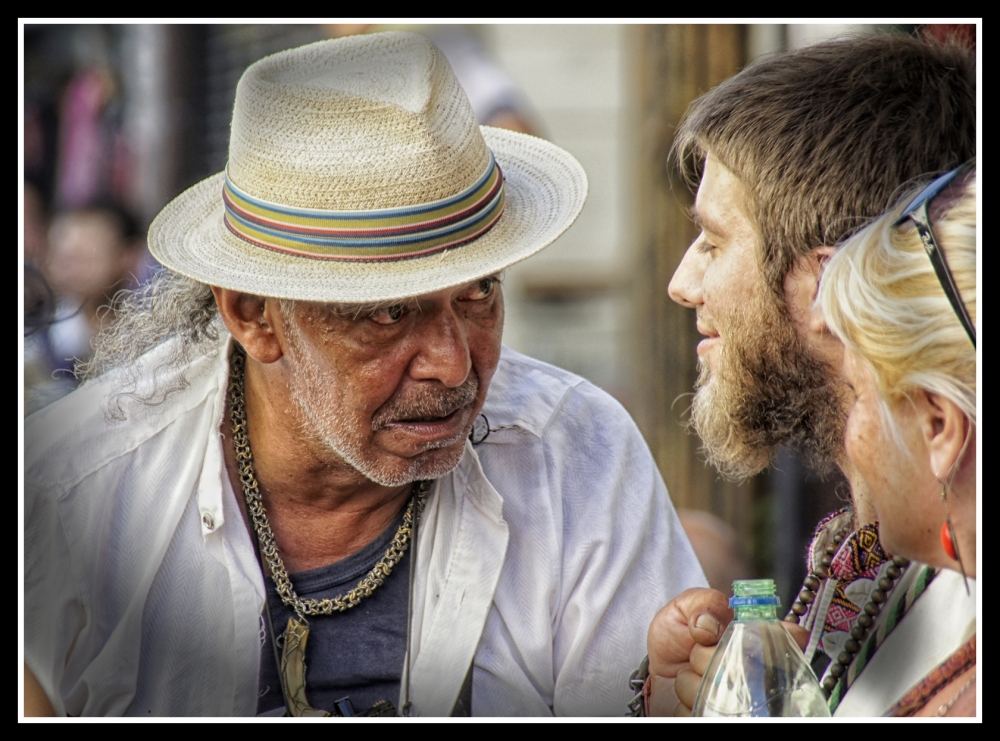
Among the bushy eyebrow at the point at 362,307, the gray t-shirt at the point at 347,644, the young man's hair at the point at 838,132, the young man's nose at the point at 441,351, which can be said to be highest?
the young man's hair at the point at 838,132

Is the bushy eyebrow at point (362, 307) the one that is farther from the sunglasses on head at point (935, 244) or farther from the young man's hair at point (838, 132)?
the sunglasses on head at point (935, 244)

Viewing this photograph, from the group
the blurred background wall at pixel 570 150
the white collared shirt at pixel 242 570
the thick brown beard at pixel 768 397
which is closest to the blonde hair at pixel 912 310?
the thick brown beard at pixel 768 397

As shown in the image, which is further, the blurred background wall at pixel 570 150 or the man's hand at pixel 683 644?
the blurred background wall at pixel 570 150

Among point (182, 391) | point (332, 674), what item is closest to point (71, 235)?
point (182, 391)

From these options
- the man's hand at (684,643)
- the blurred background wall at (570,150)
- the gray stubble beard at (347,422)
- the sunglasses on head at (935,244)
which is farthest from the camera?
the blurred background wall at (570,150)

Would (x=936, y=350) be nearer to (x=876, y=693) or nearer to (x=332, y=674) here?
(x=876, y=693)

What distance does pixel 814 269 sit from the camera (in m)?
1.87

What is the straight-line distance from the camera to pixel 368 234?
188 cm

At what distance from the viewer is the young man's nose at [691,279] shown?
6.58 ft

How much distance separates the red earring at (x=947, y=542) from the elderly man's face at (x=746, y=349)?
1.21 ft

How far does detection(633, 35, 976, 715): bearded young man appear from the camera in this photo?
1820 mm

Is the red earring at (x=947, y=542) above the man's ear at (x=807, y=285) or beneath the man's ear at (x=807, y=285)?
beneath

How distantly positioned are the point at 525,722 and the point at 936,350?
1002 millimetres

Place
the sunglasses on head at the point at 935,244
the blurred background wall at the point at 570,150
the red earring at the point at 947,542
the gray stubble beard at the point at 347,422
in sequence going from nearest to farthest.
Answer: the sunglasses on head at the point at 935,244, the red earring at the point at 947,542, the gray stubble beard at the point at 347,422, the blurred background wall at the point at 570,150
